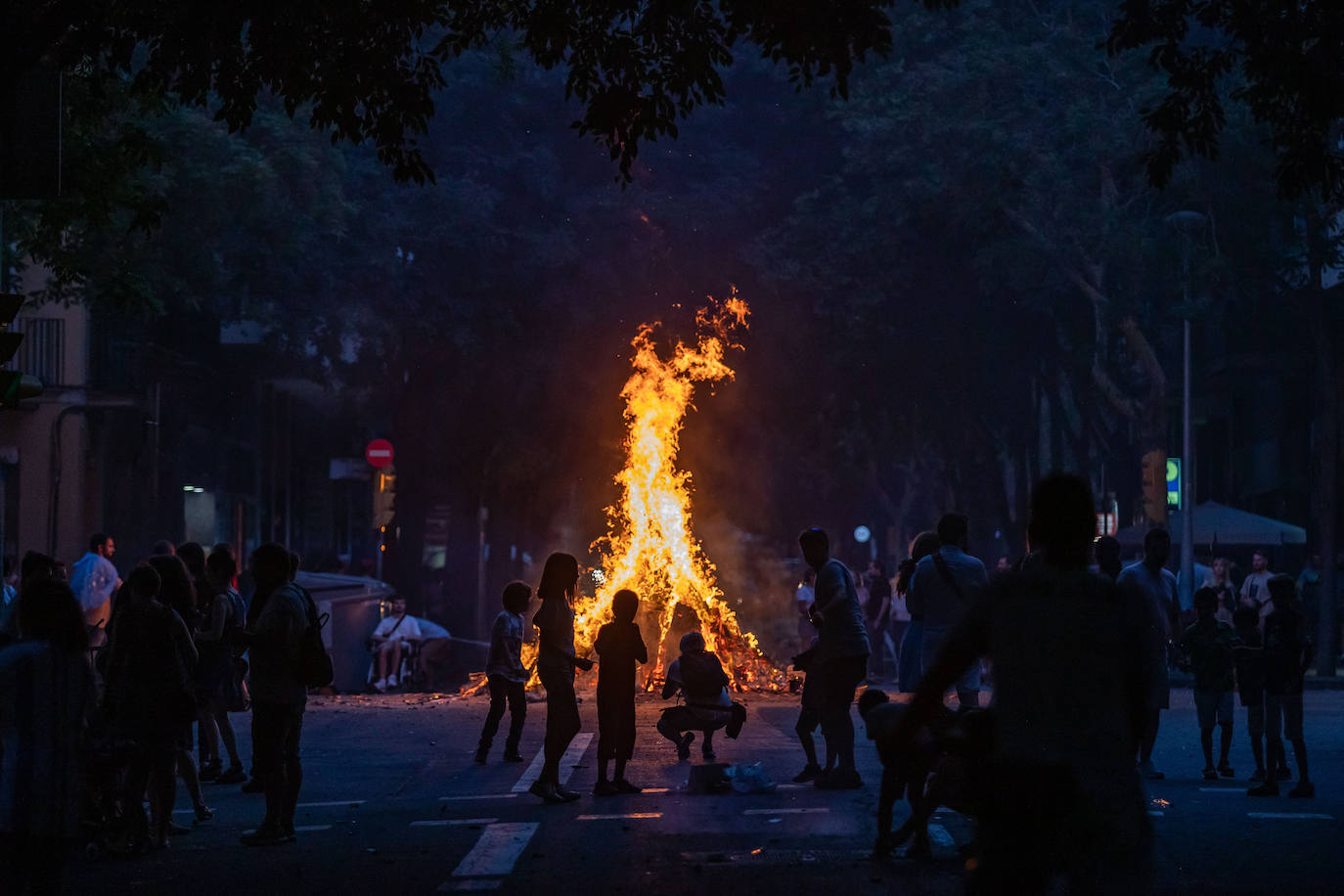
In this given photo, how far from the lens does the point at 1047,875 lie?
4.93 meters

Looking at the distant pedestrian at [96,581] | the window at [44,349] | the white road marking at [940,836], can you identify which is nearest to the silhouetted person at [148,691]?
the white road marking at [940,836]

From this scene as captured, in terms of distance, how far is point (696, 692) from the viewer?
50.0 ft

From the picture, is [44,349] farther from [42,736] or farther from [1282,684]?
[42,736]

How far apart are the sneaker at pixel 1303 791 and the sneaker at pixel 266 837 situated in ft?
20.7

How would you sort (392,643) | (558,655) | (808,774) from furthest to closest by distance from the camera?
(392,643) → (808,774) → (558,655)

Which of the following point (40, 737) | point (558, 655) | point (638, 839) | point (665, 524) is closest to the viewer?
point (40, 737)

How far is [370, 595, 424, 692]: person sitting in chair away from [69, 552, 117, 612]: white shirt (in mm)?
11531

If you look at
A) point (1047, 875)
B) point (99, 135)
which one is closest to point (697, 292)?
point (99, 135)

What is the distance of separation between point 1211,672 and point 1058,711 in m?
9.69

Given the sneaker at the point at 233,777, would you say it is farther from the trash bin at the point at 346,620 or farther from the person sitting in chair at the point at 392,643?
the person sitting in chair at the point at 392,643

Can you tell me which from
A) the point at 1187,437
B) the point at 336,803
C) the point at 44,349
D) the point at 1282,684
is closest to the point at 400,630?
the point at 44,349

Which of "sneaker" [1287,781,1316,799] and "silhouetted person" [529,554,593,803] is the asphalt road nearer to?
"sneaker" [1287,781,1316,799]

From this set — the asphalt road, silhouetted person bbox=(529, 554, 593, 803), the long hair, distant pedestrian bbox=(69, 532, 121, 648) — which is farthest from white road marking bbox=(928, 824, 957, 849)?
distant pedestrian bbox=(69, 532, 121, 648)

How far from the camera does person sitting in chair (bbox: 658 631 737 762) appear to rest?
15.2 metres
